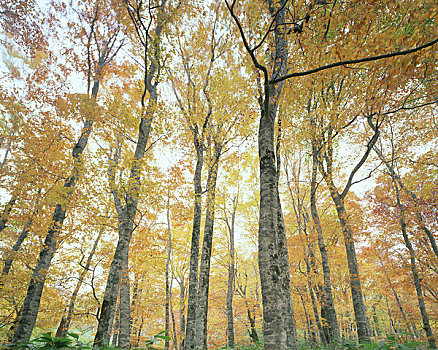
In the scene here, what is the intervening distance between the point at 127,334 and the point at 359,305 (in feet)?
28.1

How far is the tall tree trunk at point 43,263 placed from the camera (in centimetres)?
646

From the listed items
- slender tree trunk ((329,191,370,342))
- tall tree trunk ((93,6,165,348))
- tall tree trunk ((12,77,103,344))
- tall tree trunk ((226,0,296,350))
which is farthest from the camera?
slender tree trunk ((329,191,370,342))

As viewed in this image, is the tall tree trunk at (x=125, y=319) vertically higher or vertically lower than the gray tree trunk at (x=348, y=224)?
lower

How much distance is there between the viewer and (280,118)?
9195 mm

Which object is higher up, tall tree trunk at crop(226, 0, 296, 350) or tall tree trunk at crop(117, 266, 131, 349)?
tall tree trunk at crop(226, 0, 296, 350)

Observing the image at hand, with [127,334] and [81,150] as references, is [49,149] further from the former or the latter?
[127,334]

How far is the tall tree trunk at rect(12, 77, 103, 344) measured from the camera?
254 inches

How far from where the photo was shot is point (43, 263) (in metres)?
7.36

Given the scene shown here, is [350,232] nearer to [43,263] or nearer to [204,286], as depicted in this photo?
[204,286]

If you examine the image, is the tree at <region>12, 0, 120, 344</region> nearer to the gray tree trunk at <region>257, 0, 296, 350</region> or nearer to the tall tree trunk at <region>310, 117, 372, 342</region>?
the gray tree trunk at <region>257, 0, 296, 350</region>

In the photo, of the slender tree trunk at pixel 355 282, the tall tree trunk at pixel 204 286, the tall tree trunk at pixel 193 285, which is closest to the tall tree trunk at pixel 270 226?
the tall tree trunk at pixel 204 286

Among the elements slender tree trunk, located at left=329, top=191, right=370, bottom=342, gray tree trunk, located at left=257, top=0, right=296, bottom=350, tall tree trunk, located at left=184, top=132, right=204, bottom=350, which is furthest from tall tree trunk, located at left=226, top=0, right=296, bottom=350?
slender tree trunk, located at left=329, top=191, right=370, bottom=342

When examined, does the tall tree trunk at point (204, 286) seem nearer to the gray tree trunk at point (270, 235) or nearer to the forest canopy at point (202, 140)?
the forest canopy at point (202, 140)

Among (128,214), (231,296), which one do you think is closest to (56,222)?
(128,214)
